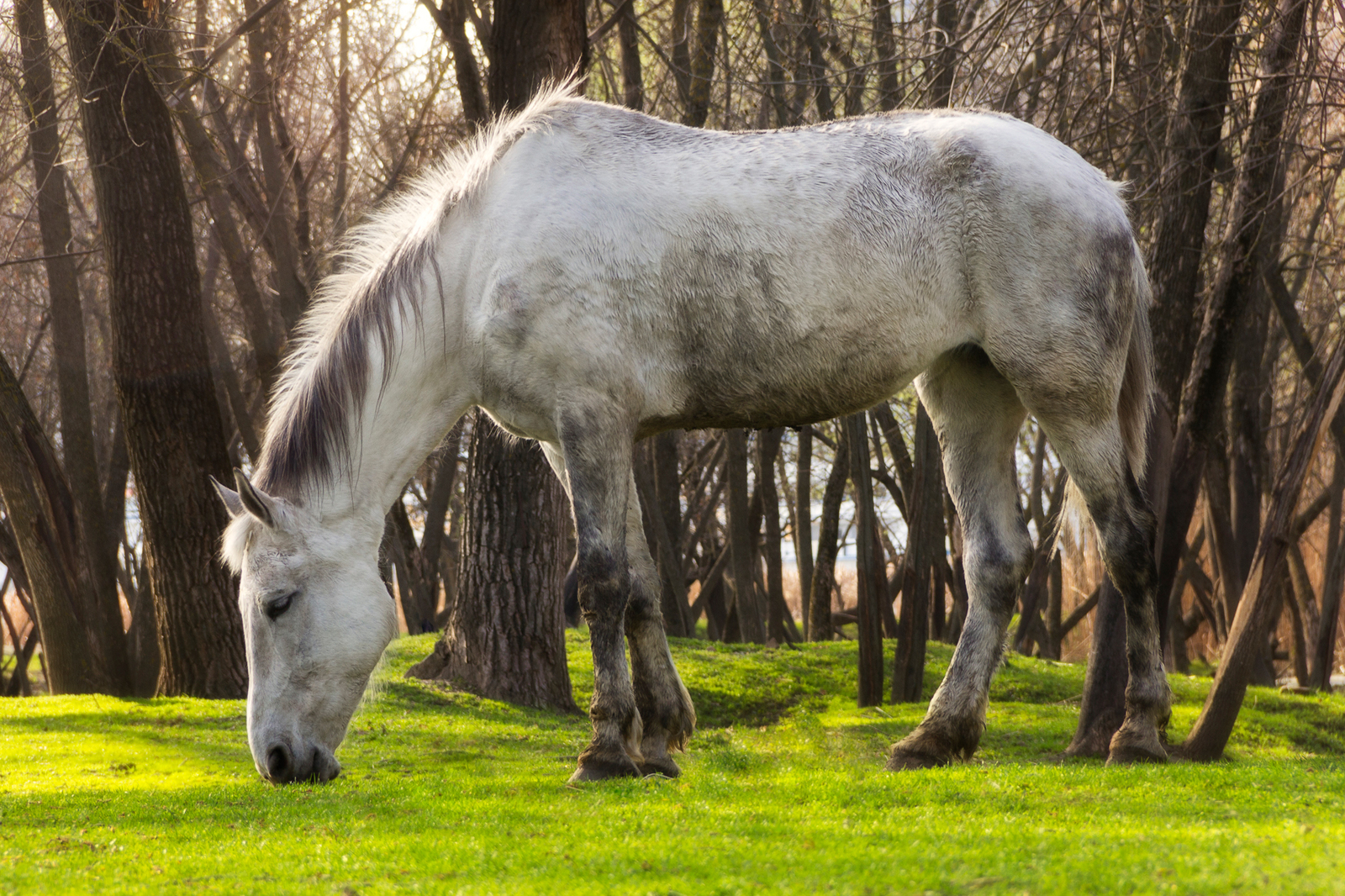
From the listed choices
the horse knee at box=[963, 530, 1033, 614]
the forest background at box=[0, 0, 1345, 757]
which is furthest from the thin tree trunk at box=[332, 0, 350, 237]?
the horse knee at box=[963, 530, 1033, 614]

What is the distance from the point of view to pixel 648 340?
16.3 ft

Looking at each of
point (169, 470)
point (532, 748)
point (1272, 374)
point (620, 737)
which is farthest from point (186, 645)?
point (1272, 374)

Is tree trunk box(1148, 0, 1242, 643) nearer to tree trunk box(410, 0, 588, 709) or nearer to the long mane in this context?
the long mane

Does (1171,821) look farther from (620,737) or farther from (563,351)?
(563,351)

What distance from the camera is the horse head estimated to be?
471cm

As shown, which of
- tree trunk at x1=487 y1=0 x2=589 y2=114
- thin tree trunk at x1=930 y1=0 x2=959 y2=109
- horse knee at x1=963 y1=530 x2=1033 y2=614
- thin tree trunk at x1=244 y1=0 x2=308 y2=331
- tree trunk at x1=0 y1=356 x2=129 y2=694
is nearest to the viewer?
horse knee at x1=963 y1=530 x2=1033 y2=614

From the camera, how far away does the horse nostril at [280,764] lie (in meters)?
4.67

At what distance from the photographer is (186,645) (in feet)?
30.9

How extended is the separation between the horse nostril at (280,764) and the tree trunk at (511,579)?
4036mm

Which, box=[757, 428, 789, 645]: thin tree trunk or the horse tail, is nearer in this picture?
the horse tail

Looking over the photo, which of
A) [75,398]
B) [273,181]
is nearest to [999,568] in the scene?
[273,181]

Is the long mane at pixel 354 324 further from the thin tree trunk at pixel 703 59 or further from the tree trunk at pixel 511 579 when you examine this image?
the thin tree trunk at pixel 703 59

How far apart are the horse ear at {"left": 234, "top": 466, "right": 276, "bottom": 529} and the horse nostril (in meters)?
0.93

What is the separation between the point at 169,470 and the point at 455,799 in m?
5.79
